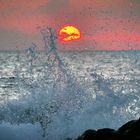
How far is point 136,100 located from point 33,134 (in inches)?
532

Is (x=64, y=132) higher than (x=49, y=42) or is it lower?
lower

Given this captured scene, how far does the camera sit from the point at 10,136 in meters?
14.8

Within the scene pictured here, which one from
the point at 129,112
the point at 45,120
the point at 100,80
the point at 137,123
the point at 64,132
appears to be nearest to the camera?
the point at 137,123

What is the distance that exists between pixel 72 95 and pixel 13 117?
5.71 metres

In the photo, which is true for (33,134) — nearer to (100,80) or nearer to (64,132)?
(64,132)

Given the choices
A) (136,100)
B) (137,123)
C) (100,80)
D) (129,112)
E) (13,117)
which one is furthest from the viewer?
(100,80)

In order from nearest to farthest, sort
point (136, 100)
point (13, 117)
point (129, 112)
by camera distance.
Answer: point (13, 117)
point (129, 112)
point (136, 100)

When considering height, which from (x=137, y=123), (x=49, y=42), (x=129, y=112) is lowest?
(x=129, y=112)

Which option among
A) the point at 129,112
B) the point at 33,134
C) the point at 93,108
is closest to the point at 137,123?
the point at 33,134

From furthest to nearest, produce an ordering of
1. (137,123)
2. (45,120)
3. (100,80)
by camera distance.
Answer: (100,80), (45,120), (137,123)

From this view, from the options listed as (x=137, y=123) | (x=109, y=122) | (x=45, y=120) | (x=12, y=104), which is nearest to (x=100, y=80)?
(x=12, y=104)

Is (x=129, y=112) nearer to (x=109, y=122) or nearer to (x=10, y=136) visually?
(x=109, y=122)

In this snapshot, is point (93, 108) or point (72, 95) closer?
point (93, 108)

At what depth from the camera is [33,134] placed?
1500cm
